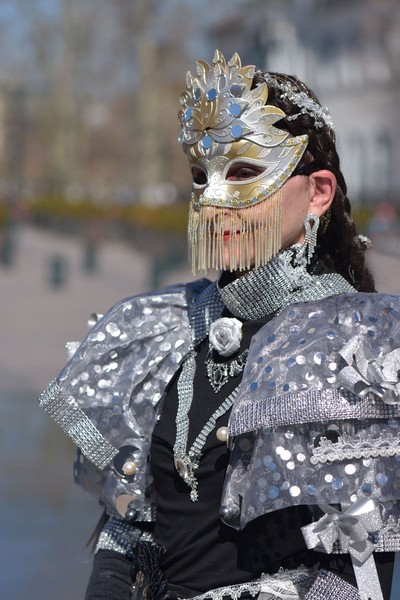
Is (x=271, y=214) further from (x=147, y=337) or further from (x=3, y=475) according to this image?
(x=3, y=475)

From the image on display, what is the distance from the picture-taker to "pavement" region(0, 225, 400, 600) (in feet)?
15.3

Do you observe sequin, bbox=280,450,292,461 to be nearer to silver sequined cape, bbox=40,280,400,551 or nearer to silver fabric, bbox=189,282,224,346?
silver sequined cape, bbox=40,280,400,551

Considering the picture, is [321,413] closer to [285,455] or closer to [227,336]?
[285,455]

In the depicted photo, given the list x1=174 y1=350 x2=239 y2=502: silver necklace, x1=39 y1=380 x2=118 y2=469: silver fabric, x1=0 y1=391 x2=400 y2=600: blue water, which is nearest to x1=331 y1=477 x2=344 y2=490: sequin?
x1=174 y1=350 x2=239 y2=502: silver necklace

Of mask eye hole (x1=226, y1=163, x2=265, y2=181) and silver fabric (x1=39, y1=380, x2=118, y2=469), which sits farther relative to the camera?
silver fabric (x1=39, y1=380, x2=118, y2=469)

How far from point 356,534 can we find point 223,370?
19.2 inches

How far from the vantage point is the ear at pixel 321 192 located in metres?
2.17

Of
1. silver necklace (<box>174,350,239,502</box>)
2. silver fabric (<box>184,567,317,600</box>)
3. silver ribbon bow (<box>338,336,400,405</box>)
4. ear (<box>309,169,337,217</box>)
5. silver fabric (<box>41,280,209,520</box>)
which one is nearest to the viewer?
silver ribbon bow (<box>338,336,400,405</box>)

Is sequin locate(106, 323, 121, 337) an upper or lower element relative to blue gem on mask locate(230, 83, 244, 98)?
lower

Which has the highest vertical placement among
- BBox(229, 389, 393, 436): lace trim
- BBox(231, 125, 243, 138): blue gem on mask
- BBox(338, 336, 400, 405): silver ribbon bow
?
BBox(231, 125, 243, 138): blue gem on mask

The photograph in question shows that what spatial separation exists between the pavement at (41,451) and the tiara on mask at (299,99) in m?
0.44

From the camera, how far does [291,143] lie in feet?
7.04

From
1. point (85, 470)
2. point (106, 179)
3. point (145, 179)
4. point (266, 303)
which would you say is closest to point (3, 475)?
point (85, 470)

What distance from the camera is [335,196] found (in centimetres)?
222
